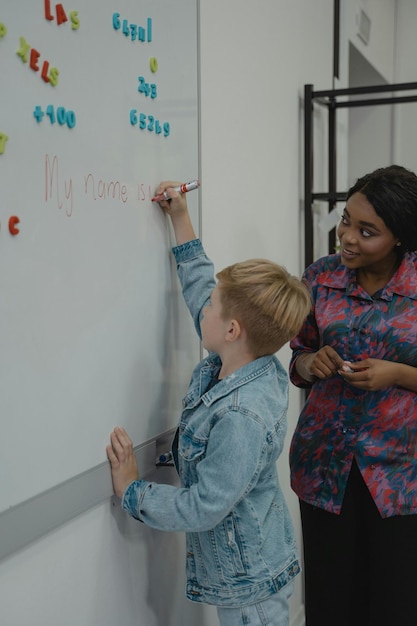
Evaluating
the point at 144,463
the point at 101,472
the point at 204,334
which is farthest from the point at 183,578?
the point at 204,334

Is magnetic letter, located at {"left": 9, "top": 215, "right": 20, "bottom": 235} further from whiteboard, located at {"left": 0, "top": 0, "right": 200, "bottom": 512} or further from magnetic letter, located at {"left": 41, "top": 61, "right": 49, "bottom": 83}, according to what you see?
magnetic letter, located at {"left": 41, "top": 61, "right": 49, "bottom": 83}

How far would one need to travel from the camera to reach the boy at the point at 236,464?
129 centimetres

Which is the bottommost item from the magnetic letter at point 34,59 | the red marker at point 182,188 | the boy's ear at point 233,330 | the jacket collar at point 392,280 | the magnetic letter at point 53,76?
the boy's ear at point 233,330

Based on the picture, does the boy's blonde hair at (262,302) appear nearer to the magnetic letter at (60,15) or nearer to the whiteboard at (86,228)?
the whiteboard at (86,228)

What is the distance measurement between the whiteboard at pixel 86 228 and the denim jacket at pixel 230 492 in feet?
0.40

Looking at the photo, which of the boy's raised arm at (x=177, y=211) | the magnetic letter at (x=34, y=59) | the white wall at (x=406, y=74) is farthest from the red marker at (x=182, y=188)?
the white wall at (x=406, y=74)

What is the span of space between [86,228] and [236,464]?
18.4 inches

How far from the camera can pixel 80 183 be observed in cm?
124

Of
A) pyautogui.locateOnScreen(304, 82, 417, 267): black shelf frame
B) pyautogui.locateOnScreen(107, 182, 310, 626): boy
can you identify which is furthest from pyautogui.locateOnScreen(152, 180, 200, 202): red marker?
pyautogui.locateOnScreen(304, 82, 417, 267): black shelf frame

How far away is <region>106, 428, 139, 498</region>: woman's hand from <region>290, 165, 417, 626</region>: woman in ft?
1.73

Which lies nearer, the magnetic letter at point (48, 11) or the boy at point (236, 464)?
the magnetic letter at point (48, 11)

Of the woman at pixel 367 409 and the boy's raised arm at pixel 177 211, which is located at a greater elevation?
the boy's raised arm at pixel 177 211

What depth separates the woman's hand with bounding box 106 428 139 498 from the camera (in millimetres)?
1365

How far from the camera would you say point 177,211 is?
1545 mm
